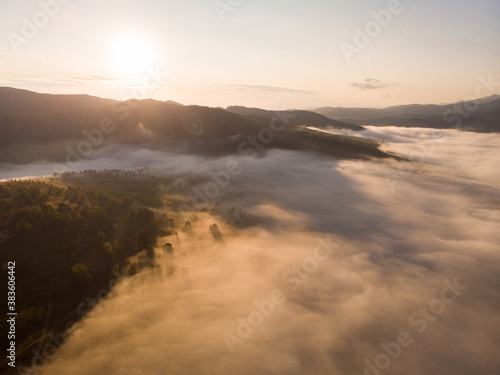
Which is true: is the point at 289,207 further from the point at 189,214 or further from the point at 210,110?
the point at 210,110
